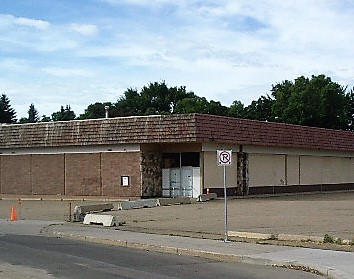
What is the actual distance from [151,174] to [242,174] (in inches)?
265

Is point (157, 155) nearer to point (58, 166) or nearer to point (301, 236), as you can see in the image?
point (58, 166)

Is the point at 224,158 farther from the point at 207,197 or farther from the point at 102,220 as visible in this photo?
the point at 207,197

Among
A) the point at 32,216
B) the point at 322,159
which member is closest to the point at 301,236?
the point at 32,216

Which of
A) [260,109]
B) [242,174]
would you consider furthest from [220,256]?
[260,109]

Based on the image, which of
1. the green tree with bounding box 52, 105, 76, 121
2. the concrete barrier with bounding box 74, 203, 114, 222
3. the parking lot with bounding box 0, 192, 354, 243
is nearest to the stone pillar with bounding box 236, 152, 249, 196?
the parking lot with bounding box 0, 192, 354, 243

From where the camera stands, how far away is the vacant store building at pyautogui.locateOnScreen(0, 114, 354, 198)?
4359 centimetres

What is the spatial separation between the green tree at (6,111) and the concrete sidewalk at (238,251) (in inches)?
3659

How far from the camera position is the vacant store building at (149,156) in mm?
43594

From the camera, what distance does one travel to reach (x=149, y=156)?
148 feet

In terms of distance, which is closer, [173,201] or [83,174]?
[173,201]

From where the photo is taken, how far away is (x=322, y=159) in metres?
56.9

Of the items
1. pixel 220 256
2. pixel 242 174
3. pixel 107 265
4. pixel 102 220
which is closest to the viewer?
pixel 107 265

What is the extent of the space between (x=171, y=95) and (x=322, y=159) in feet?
186

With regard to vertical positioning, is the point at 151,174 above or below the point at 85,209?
above
